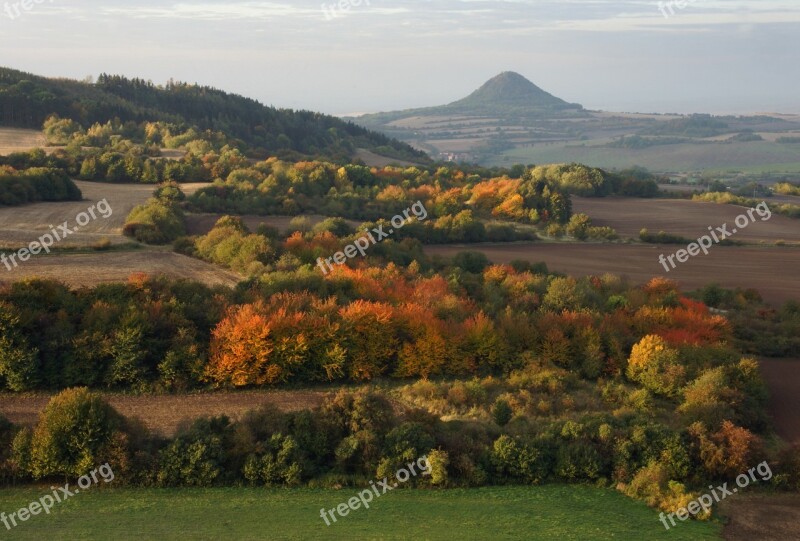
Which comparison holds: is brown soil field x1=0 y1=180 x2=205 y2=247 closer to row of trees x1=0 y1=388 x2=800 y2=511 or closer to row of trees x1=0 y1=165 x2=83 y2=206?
row of trees x1=0 y1=165 x2=83 y2=206

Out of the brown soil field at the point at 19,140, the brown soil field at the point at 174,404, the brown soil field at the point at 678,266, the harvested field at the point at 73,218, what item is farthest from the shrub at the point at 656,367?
the brown soil field at the point at 19,140

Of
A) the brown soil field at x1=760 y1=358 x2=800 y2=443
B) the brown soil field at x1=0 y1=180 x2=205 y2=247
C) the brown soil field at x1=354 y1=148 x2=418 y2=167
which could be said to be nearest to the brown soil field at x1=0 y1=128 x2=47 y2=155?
the brown soil field at x1=0 y1=180 x2=205 y2=247

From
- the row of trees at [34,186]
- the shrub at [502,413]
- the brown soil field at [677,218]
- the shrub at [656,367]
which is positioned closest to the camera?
the shrub at [502,413]

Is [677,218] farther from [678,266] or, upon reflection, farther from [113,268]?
[113,268]

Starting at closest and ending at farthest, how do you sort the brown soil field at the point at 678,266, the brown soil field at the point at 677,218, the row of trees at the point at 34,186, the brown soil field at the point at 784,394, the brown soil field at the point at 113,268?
the brown soil field at the point at 784,394 < the brown soil field at the point at 113,268 < the brown soil field at the point at 678,266 < the row of trees at the point at 34,186 < the brown soil field at the point at 677,218

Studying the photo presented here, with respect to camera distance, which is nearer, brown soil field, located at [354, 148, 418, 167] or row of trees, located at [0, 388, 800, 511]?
row of trees, located at [0, 388, 800, 511]

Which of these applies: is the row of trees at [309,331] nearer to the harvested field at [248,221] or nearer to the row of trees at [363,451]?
the row of trees at [363,451]

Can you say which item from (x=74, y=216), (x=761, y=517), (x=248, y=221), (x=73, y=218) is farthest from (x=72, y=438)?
(x=248, y=221)
